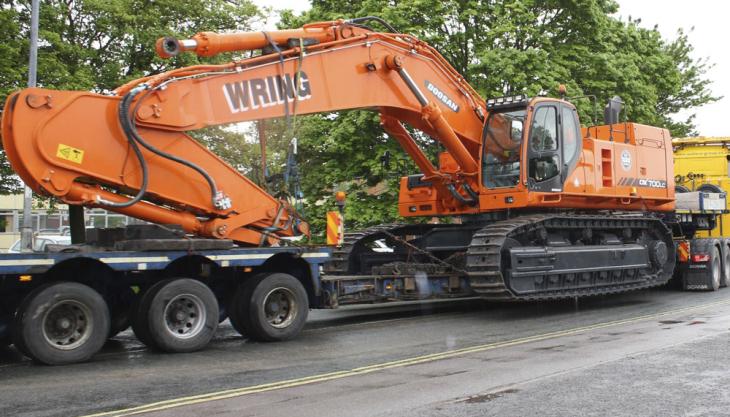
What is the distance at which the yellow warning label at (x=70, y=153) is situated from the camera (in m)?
8.65

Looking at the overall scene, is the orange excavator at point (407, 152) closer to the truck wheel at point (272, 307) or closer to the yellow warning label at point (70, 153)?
the yellow warning label at point (70, 153)

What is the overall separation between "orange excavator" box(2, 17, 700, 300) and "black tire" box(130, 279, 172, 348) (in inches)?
36.9

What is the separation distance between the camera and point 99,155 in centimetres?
894

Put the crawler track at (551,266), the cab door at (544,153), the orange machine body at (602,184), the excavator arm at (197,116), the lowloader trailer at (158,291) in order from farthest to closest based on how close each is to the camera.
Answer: the orange machine body at (602,184)
the cab door at (544,153)
the crawler track at (551,266)
the excavator arm at (197,116)
the lowloader trailer at (158,291)

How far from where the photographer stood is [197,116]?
31.6ft

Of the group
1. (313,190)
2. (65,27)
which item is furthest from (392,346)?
(65,27)

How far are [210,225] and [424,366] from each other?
340 cm

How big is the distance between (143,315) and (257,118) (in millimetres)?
2956

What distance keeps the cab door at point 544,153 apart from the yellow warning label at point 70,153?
733 cm

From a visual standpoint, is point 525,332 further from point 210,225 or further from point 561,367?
point 210,225

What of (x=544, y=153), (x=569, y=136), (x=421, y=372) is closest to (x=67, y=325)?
(x=421, y=372)

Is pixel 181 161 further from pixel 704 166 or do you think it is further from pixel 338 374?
pixel 704 166

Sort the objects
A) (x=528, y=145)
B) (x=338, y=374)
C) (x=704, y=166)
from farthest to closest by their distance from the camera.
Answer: (x=704, y=166) → (x=528, y=145) → (x=338, y=374)

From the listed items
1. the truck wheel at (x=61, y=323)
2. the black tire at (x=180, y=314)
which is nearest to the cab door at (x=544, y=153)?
the black tire at (x=180, y=314)
